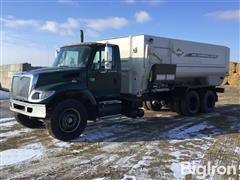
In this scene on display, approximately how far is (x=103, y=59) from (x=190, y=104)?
513 cm

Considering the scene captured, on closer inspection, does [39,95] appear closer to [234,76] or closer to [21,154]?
[21,154]

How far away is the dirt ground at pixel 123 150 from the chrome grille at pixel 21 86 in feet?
3.70

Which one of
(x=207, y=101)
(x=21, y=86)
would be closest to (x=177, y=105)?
(x=207, y=101)

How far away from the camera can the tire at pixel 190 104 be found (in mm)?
12984

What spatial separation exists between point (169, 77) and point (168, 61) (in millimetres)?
567

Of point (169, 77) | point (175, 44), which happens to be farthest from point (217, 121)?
point (175, 44)

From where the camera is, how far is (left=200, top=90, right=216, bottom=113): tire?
13938 millimetres

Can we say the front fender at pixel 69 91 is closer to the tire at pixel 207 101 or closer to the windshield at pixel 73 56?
the windshield at pixel 73 56

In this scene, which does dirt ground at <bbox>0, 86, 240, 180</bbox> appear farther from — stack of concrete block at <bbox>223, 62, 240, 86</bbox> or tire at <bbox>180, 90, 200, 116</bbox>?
stack of concrete block at <bbox>223, 62, 240, 86</bbox>

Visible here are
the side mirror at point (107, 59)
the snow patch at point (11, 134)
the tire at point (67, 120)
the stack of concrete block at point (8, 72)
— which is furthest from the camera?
the stack of concrete block at point (8, 72)

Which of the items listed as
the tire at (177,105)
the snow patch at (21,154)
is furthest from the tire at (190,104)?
the snow patch at (21,154)

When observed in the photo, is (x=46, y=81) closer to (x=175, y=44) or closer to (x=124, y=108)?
(x=124, y=108)

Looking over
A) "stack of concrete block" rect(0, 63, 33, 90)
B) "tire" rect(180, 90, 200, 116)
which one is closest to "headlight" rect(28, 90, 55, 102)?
"tire" rect(180, 90, 200, 116)

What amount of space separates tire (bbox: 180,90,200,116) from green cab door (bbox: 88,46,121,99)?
363 centimetres
